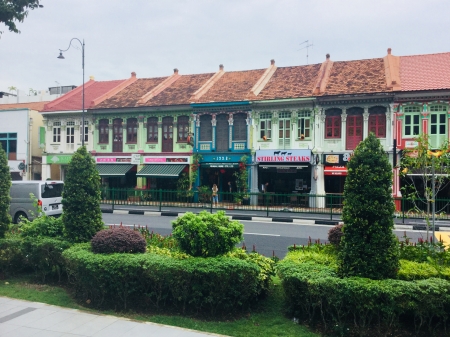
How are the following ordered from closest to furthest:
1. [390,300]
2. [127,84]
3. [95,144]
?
[390,300] < [95,144] < [127,84]

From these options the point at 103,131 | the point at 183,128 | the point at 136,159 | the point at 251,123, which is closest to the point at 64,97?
the point at 103,131

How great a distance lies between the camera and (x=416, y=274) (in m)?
6.07

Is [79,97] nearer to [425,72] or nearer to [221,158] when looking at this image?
[221,158]

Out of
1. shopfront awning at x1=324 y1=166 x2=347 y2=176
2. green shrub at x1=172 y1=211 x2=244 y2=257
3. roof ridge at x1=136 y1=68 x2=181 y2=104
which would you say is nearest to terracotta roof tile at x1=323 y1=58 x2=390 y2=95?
shopfront awning at x1=324 y1=166 x2=347 y2=176

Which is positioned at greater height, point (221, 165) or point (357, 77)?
point (357, 77)

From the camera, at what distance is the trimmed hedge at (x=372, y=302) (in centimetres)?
532

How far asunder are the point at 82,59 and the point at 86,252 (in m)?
17.8

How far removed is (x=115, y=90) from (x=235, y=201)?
15.7 m

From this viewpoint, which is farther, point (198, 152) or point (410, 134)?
point (198, 152)

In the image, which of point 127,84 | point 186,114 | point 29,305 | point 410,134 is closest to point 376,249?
point 29,305

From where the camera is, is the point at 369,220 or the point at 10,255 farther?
the point at 10,255

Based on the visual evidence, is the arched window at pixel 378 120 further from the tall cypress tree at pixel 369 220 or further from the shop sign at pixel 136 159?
the tall cypress tree at pixel 369 220

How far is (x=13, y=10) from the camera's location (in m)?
8.85

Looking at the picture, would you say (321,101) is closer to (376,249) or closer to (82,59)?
(82,59)
